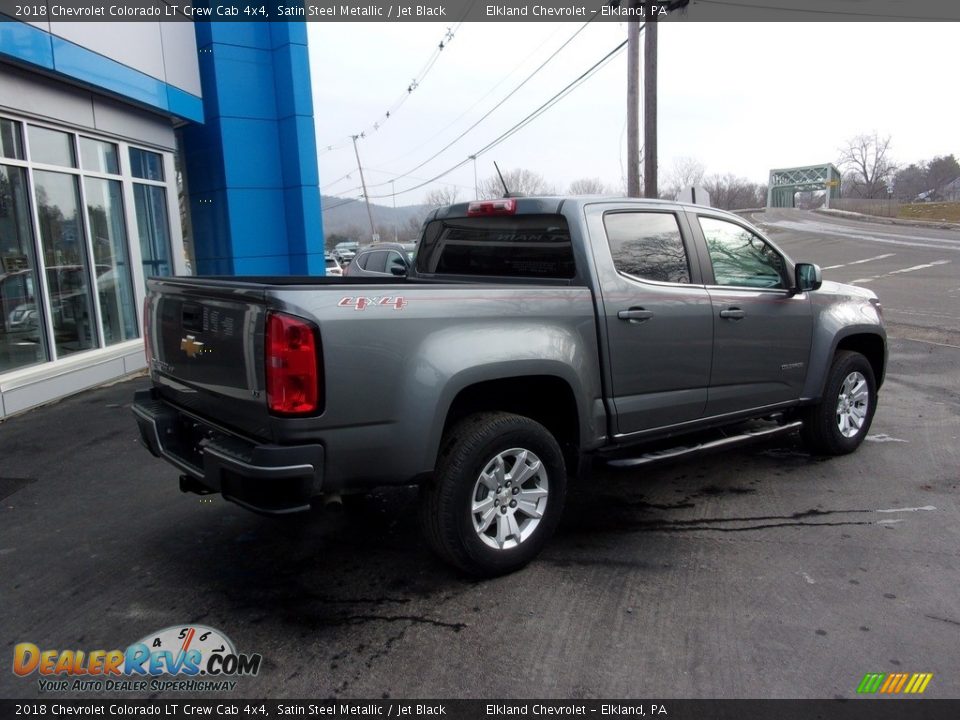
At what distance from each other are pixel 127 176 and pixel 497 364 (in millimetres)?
8931

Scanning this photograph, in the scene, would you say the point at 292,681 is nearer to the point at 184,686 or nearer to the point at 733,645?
the point at 184,686

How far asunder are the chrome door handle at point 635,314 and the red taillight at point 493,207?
3.10 ft

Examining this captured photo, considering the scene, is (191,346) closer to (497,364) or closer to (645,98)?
(497,364)

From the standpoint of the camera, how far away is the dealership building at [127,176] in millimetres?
7961

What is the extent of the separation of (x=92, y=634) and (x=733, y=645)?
2879 mm

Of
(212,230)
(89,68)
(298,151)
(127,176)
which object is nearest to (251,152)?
(298,151)

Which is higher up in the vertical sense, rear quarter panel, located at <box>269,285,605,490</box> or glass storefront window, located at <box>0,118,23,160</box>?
glass storefront window, located at <box>0,118,23,160</box>

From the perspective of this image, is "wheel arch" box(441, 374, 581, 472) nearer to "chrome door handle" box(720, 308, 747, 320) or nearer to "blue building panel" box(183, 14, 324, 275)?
"chrome door handle" box(720, 308, 747, 320)

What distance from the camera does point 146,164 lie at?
1081cm

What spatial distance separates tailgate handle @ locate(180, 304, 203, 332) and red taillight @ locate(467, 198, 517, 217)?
1.92 metres

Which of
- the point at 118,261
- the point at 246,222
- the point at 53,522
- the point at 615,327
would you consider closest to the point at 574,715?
the point at 615,327

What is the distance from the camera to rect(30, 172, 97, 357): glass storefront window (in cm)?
851

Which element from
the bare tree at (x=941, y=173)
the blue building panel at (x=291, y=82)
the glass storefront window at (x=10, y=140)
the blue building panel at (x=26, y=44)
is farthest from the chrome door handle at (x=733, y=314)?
the bare tree at (x=941, y=173)

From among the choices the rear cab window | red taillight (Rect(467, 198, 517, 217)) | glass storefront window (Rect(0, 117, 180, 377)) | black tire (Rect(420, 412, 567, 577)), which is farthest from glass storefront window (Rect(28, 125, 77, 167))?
black tire (Rect(420, 412, 567, 577))
